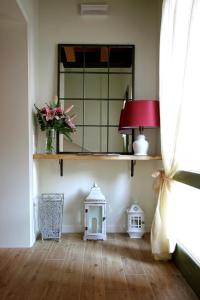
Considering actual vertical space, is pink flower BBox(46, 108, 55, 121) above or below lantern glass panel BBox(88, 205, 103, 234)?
above

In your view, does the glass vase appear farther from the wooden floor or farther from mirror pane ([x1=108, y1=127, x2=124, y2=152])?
the wooden floor

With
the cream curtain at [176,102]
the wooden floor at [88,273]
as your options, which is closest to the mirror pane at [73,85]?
the cream curtain at [176,102]

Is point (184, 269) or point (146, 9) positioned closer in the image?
point (184, 269)

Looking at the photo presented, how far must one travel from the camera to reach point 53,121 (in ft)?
8.35

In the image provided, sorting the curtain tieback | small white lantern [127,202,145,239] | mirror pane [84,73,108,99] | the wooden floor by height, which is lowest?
the wooden floor

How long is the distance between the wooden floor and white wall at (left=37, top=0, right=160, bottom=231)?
462mm

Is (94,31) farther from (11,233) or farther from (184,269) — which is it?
(184,269)

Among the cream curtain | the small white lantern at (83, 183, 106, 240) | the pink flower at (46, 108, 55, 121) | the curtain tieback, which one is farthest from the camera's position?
the small white lantern at (83, 183, 106, 240)

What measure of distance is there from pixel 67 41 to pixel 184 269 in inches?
96.7

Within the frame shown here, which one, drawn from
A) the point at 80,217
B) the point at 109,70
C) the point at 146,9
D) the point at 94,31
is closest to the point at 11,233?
the point at 80,217

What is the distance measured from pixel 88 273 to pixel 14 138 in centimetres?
137

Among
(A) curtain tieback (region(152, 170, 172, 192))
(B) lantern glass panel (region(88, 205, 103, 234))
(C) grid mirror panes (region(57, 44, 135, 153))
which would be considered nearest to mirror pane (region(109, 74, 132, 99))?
(C) grid mirror panes (region(57, 44, 135, 153))

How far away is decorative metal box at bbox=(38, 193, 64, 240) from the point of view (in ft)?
8.48

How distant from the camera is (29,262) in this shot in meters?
2.13
